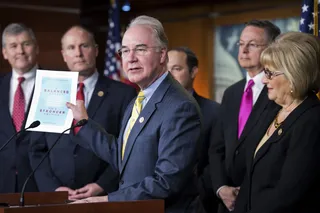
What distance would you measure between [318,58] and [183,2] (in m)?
6.54

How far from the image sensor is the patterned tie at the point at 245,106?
4.39 meters

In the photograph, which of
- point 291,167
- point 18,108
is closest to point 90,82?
point 18,108

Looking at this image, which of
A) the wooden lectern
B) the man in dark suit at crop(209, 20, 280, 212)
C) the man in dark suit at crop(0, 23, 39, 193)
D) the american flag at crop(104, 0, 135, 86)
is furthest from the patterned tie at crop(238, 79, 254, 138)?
the american flag at crop(104, 0, 135, 86)

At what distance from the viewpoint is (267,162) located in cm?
327

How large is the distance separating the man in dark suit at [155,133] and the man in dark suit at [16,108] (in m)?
1.57

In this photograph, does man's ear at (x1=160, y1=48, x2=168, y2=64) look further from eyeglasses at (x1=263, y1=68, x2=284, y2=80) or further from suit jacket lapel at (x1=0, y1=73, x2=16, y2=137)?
suit jacket lapel at (x1=0, y1=73, x2=16, y2=137)

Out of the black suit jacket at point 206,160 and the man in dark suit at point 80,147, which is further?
the black suit jacket at point 206,160

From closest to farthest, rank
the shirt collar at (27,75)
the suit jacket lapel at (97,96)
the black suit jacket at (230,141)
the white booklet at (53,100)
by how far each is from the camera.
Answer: the white booklet at (53,100) < the black suit jacket at (230,141) < the suit jacket lapel at (97,96) < the shirt collar at (27,75)

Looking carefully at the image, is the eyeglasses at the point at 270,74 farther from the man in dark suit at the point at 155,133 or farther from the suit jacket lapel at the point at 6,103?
the suit jacket lapel at the point at 6,103

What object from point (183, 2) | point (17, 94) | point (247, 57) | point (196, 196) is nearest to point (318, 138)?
point (196, 196)

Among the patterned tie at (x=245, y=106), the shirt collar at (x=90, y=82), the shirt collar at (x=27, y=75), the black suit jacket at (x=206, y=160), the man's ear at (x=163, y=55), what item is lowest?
the black suit jacket at (x=206, y=160)

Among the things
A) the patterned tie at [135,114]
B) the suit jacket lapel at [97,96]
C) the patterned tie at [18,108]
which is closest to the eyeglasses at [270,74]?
the patterned tie at [135,114]

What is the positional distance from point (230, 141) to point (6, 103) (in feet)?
5.31

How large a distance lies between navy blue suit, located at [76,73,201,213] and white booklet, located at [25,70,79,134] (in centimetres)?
58
